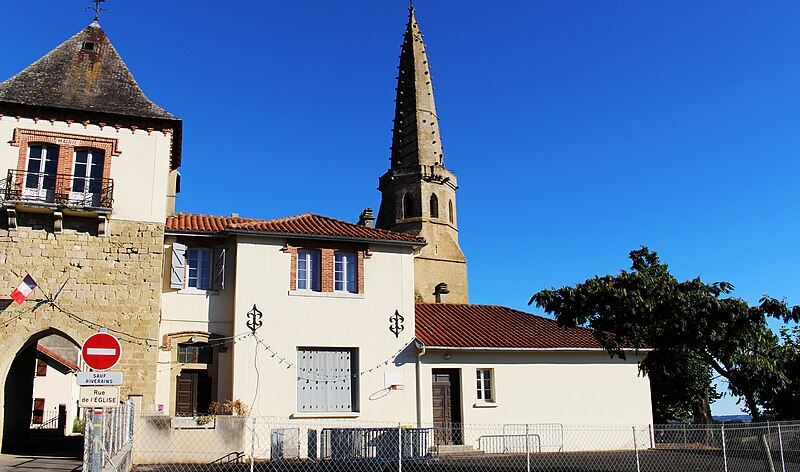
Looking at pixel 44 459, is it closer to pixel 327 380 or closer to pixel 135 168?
pixel 327 380

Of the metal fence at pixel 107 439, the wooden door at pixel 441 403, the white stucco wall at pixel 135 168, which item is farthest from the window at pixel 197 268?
the wooden door at pixel 441 403

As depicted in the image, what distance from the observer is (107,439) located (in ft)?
37.2

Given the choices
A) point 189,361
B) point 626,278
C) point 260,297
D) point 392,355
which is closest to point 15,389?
point 189,361

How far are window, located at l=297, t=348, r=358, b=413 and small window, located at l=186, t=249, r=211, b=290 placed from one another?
3362 mm

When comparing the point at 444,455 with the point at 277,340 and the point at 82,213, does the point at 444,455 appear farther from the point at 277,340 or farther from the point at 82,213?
the point at 82,213

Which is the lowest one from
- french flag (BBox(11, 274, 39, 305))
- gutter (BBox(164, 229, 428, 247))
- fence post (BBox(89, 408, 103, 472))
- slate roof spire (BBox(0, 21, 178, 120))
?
fence post (BBox(89, 408, 103, 472))

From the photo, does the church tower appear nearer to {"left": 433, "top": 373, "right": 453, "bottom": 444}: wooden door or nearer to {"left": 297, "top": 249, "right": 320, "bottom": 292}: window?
{"left": 433, "top": 373, "right": 453, "bottom": 444}: wooden door

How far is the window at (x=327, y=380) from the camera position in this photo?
2058 centimetres

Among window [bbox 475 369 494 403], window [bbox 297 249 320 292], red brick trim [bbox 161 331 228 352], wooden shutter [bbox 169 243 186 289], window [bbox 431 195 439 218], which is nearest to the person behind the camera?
red brick trim [bbox 161 331 228 352]

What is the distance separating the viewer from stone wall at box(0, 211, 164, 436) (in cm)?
1800

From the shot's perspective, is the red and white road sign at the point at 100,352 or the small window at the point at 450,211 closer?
the red and white road sign at the point at 100,352

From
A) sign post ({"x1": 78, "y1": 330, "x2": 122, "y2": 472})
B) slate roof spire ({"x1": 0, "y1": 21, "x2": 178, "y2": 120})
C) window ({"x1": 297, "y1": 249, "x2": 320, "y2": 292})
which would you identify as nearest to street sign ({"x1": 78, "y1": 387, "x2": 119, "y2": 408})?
sign post ({"x1": 78, "y1": 330, "x2": 122, "y2": 472})

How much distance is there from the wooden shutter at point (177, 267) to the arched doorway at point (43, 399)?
3.06 metres

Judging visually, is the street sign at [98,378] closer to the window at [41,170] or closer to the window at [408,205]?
the window at [41,170]
